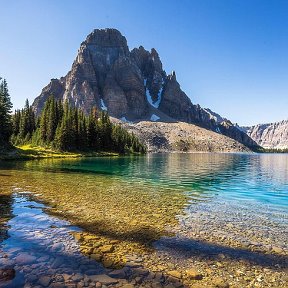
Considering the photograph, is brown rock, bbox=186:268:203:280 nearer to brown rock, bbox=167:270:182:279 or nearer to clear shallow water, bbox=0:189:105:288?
brown rock, bbox=167:270:182:279

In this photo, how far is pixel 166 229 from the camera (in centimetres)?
1438

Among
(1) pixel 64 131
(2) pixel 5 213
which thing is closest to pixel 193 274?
(2) pixel 5 213

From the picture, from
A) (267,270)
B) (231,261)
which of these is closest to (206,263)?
(231,261)

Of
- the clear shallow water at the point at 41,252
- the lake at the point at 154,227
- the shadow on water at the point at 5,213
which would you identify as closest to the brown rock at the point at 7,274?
the clear shallow water at the point at 41,252

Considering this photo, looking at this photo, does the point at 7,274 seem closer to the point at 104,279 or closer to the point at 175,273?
the point at 104,279

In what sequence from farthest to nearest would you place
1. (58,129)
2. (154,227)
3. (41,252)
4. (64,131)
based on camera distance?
(58,129) < (64,131) < (154,227) < (41,252)

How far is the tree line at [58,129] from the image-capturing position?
285 feet

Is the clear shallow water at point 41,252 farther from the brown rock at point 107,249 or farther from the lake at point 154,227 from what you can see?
the brown rock at point 107,249

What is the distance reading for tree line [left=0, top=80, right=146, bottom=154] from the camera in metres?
87.0

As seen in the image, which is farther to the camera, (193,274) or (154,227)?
(154,227)

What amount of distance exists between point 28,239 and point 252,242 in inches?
380

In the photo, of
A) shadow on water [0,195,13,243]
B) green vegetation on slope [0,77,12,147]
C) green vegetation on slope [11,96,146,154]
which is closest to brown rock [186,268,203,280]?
shadow on water [0,195,13,243]

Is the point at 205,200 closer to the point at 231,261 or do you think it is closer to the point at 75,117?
the point at 231,261

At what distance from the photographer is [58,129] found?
101 meters
